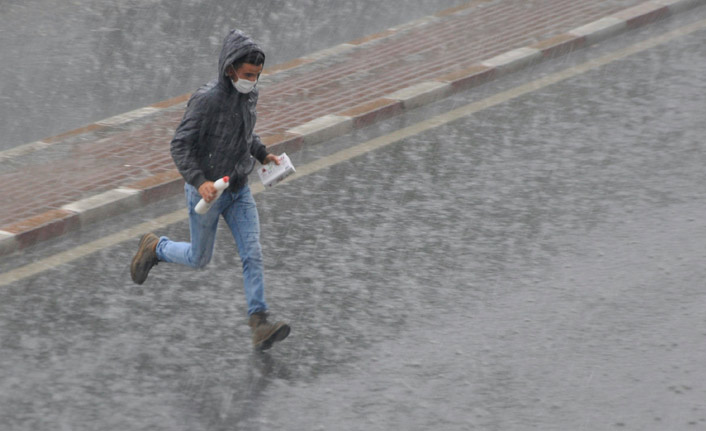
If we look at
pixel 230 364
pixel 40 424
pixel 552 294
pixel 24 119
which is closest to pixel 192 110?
pixel 230 364

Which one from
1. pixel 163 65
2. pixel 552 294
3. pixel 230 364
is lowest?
pixel 552 294

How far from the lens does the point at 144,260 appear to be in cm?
739

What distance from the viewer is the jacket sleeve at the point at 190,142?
6.54 m

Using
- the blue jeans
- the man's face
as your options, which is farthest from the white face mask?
the blue jeans

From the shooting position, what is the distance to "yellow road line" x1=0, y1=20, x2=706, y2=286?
7.99 m

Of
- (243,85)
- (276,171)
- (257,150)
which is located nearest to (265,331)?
(276,171)

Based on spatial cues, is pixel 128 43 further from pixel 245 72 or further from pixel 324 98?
pixel 245 72

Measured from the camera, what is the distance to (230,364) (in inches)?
260

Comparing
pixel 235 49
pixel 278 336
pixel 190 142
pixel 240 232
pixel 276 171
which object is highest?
pixel 235 49

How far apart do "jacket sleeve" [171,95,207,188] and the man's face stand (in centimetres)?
23

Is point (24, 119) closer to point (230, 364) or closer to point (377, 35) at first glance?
point (377, 35)

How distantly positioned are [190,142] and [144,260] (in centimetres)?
114

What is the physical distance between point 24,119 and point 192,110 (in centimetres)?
483

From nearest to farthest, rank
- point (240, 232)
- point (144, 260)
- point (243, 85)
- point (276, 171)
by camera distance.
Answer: point (243, 85) < point (240, 232) < point (276, 171) < point (144, 260)
